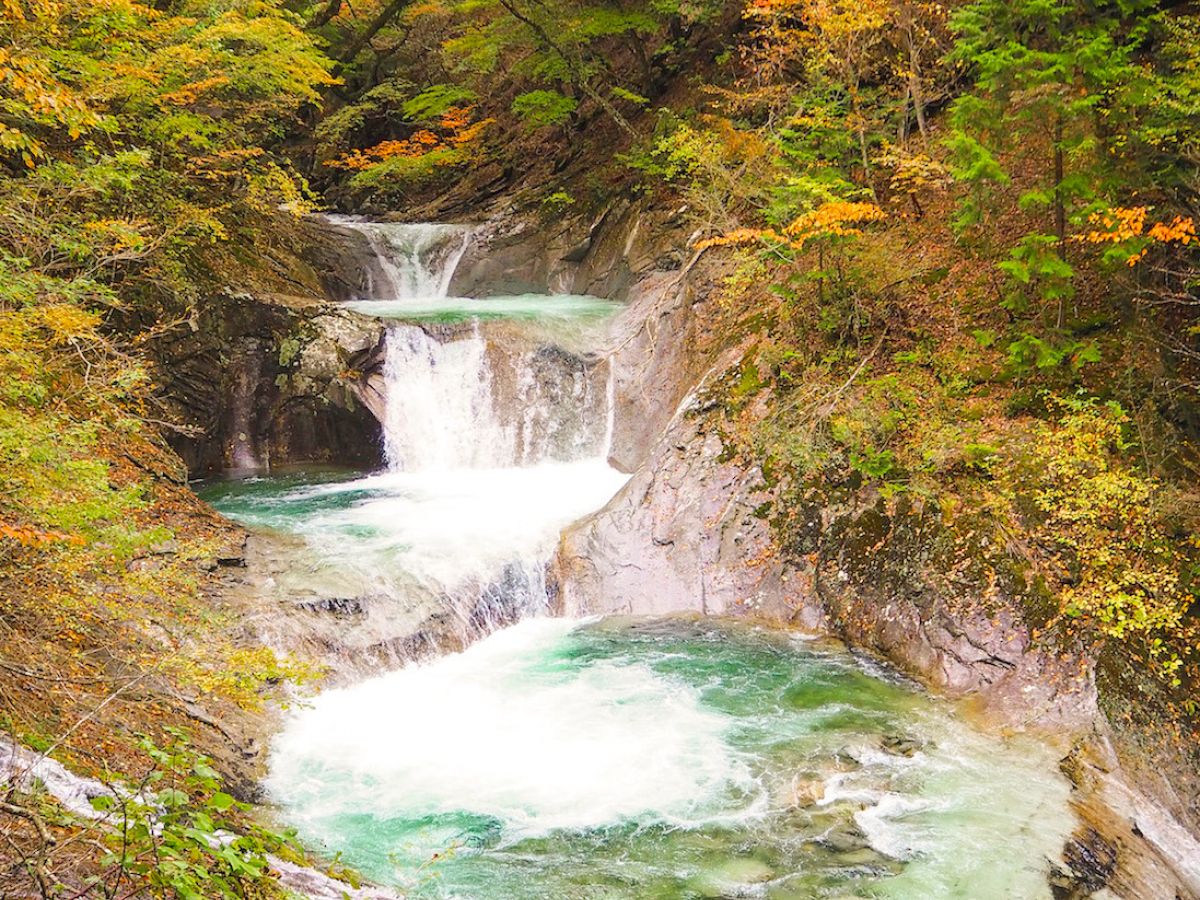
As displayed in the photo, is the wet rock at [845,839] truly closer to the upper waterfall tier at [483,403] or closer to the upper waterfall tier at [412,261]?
the upper waterfall tier at [483,403]

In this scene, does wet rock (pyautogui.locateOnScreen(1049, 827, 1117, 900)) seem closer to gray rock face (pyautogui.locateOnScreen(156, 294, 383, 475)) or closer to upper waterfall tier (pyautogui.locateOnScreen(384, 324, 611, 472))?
upper waterfall tier (pyautogui.locateOnScreen(384, 324, 611, 472))

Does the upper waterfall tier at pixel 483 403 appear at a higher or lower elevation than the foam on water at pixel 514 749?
higher

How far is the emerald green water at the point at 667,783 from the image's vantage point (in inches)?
208

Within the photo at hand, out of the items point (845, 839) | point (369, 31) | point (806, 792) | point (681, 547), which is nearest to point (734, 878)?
point (845, 839)

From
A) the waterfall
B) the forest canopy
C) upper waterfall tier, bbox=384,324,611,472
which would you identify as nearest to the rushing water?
the waterfall

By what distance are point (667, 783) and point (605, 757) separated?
0.62 meters

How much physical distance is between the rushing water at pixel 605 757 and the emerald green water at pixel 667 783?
18mm

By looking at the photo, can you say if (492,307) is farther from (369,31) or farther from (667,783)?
(667,783)

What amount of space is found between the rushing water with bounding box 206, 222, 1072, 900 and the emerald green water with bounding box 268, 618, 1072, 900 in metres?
0.02

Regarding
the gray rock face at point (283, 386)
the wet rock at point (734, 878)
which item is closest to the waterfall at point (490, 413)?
the gray rock face at point (283, 386)

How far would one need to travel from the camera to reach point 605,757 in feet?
22.0

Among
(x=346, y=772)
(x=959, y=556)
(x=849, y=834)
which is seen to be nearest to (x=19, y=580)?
(x=346, y=772)

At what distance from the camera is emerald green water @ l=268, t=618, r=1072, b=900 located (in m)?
5.28

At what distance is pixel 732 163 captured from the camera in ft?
42.5
